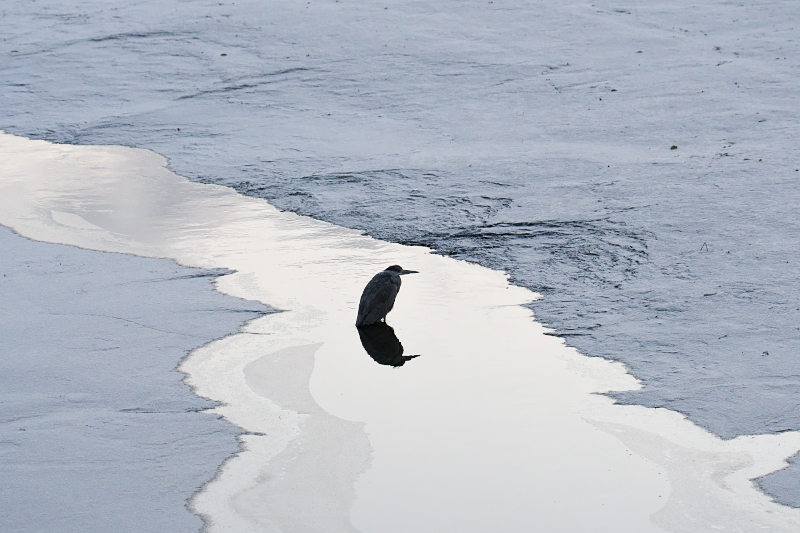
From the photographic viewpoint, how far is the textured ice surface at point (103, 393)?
135 inches

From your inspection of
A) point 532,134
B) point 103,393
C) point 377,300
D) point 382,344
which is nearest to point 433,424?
point 382,344

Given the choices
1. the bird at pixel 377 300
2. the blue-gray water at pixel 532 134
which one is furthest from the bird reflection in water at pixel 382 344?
the blue-gray water at pixel 532 134

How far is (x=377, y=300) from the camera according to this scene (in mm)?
5152

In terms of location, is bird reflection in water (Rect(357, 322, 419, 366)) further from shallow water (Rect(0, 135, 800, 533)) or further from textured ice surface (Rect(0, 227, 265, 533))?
textured ice surface (Rect(0, 227, 265, 533))

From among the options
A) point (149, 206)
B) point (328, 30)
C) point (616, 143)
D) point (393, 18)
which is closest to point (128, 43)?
point (328, 30)

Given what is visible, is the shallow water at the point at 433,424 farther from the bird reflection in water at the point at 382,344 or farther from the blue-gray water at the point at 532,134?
the blue-gray water at the point at 532,134

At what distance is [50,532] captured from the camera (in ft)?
10.6

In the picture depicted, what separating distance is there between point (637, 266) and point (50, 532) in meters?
3.87

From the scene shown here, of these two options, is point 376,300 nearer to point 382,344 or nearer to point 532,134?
point 382,344

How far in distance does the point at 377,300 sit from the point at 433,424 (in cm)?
131

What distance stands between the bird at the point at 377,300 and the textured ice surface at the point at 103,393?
2.17ft

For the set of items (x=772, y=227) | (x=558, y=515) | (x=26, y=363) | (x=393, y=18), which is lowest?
(x=26, y=363)

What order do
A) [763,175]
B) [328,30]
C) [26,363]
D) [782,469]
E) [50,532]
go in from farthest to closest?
[328,30]
[763,175]
[26,363]
[782,469]
[50,532]

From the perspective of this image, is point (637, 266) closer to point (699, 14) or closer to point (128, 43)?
point (699, 14)
